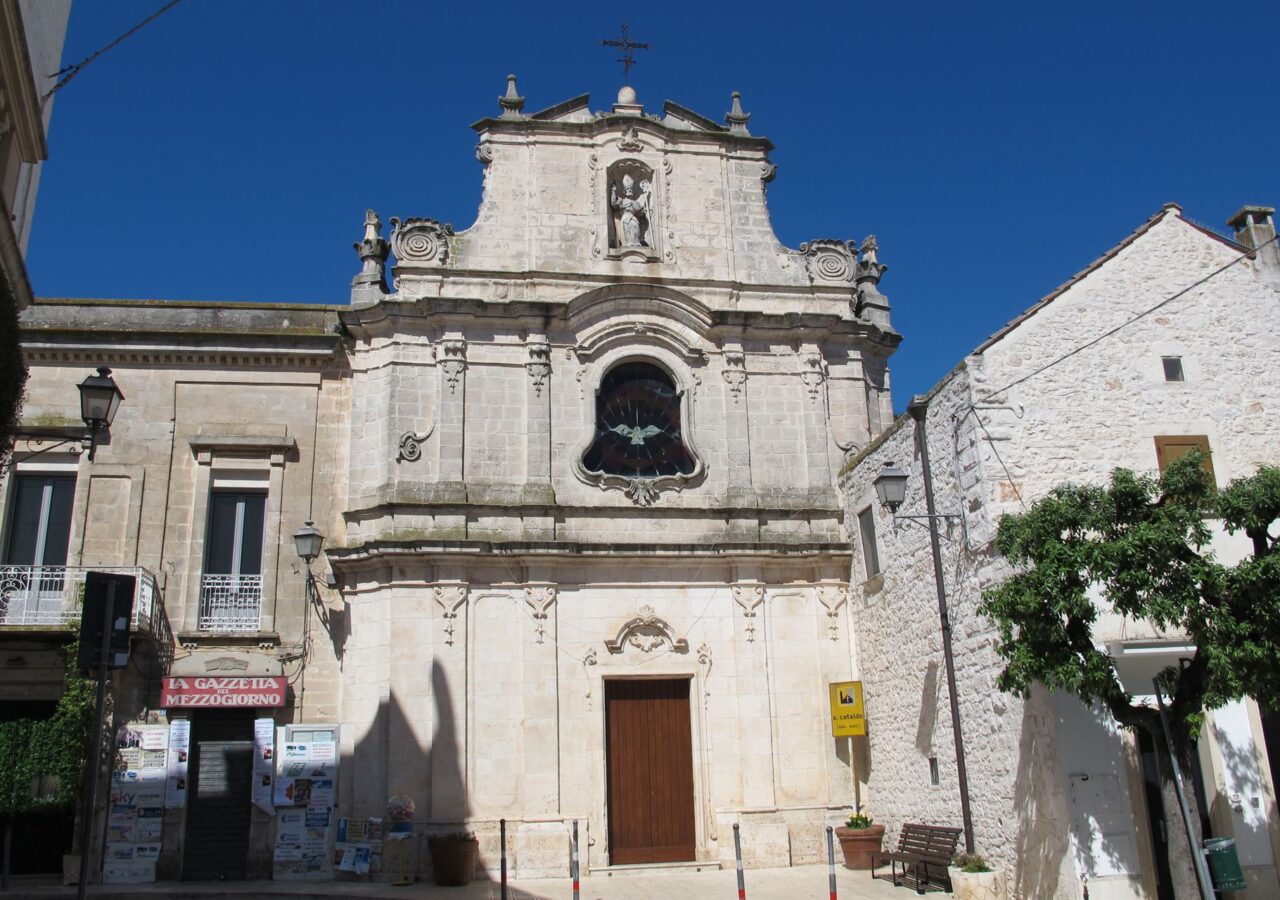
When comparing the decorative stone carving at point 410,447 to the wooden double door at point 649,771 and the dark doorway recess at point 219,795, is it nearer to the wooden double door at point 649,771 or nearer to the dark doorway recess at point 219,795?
the dark doorway recess at point 219,795

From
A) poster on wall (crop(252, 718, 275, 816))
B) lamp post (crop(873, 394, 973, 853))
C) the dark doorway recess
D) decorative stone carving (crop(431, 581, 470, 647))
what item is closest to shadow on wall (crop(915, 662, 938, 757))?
lamp post (crop(873, 394, 973, 853))

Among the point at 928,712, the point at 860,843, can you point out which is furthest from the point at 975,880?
the point at 860,843

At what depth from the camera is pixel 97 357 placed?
17922mm

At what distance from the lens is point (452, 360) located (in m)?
17.9

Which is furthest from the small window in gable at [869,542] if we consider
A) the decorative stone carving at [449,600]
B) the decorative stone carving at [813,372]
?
the decorative stone carving at [449,600]

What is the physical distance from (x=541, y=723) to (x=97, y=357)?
8953 mm

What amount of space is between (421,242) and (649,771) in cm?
897

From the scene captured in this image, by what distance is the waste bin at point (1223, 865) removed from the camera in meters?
10.6

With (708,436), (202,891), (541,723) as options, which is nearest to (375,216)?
(708,436)

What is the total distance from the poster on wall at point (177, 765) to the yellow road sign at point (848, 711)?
9257 mm

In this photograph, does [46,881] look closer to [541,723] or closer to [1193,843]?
[541,723]

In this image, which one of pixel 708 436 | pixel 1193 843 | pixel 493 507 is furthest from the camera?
pixel 708 436

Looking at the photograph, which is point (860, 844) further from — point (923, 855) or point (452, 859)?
point (452, 859)

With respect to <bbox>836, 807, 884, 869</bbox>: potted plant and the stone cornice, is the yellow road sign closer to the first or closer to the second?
<bbox>836, 807, 884, 869</bbox>: potted plant
